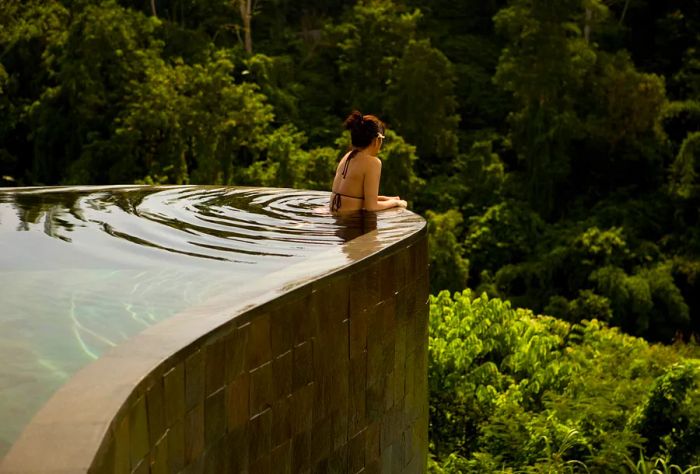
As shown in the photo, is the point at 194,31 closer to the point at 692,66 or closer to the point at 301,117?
the point at 301,117

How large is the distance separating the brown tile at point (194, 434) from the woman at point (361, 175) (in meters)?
3.08

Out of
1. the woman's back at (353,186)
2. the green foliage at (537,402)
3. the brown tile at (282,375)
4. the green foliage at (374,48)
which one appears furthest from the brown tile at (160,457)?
the green foliage at (374,48)

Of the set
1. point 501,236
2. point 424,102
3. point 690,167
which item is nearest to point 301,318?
point 501,236

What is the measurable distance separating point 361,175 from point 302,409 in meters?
2.54

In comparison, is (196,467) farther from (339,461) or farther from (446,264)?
(446,264)

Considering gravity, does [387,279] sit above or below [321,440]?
above

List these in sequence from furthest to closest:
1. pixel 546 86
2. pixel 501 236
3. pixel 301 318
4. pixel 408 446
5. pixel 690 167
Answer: pixel 546 86, pixel 501 236, pixel 690 167, pixel 408 446, pixel 301 318

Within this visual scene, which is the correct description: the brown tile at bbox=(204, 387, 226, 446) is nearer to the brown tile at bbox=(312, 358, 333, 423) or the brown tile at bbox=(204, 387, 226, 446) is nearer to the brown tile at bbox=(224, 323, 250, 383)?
the brown tile at bbox=(224, 323, 250, 383)

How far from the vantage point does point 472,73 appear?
85.0 feet

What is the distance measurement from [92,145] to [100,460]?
62.9 ft

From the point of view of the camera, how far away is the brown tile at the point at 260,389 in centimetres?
299

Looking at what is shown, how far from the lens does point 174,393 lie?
8.46 feet

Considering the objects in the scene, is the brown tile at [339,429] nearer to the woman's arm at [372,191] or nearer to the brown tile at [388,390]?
the brown tile at [388,390]

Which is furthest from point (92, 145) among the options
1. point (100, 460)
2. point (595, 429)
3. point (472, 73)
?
point (100, 460)
